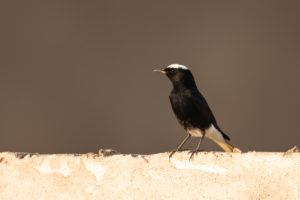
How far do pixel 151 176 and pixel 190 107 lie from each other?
0.91 metres

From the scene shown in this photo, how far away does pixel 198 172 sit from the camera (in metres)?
1.60

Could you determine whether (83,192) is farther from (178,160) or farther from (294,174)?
(294,174)

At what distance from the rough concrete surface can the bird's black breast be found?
31.2 inches

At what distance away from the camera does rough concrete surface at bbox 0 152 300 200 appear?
1504mm

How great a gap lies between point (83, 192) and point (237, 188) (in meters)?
0.54

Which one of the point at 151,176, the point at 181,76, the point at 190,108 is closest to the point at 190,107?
the point at 190,108

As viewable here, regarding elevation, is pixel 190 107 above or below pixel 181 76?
below

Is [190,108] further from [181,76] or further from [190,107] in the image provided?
[181,76]

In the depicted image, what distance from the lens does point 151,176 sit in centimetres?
163

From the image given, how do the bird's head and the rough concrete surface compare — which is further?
the bird's head

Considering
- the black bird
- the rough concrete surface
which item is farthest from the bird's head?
the rough concrete surface

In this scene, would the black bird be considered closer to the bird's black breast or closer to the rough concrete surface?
the bird's black breast

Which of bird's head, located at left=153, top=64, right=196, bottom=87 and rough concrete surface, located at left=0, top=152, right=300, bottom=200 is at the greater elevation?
bird's head, located at left=153, top=64, right=196, bottom=87

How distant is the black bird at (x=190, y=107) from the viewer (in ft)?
8.18
